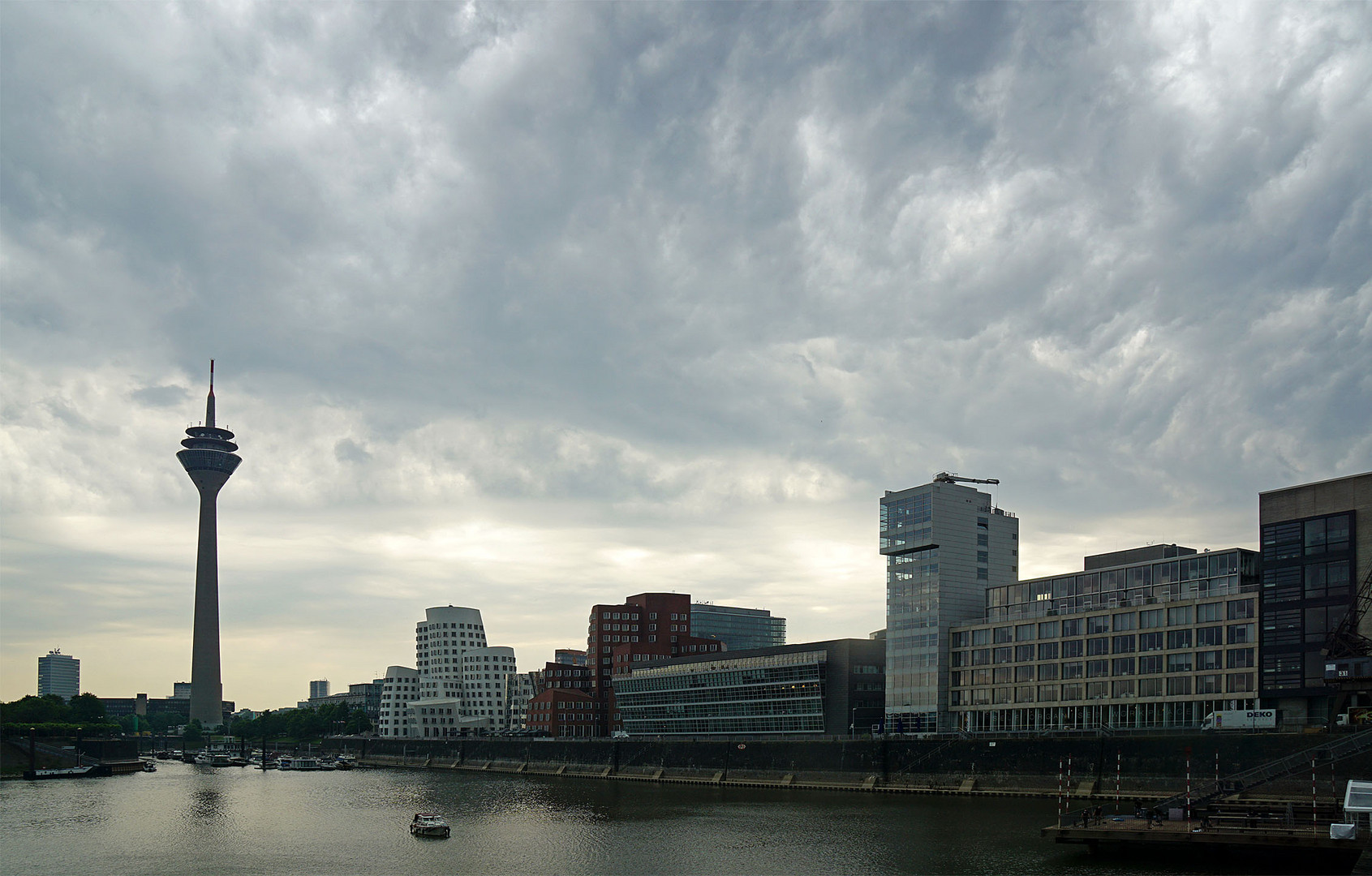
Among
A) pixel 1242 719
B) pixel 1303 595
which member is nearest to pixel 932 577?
pixel 1242 719

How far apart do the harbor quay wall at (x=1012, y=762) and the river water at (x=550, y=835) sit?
5.40m

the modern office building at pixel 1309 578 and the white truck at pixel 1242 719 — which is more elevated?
the modern office building at pixel 1309 578

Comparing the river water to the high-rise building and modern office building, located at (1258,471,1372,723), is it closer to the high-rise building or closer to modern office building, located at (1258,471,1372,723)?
the high-rise building

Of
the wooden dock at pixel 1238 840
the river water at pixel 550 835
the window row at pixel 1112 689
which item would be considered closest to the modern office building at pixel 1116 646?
the window row at pixel 1112 689

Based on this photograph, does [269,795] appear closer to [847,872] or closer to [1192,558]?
[847,872]

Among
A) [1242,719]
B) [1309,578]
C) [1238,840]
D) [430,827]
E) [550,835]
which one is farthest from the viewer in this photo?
[1242,719]

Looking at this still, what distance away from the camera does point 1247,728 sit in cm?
12462

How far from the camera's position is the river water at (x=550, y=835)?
83.7 m

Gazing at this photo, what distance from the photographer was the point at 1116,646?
497 feet

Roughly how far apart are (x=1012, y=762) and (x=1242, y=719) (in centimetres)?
2546

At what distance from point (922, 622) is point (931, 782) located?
38453mm

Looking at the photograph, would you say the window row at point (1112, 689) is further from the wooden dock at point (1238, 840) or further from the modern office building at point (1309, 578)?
the wooden dock at point (1238, 840)

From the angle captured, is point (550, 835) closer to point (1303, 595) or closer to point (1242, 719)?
point (1242, 719)

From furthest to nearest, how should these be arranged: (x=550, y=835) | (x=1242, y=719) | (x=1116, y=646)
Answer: (x=1116, y=646), (x=1242, y=719), (x=550, y=835)
